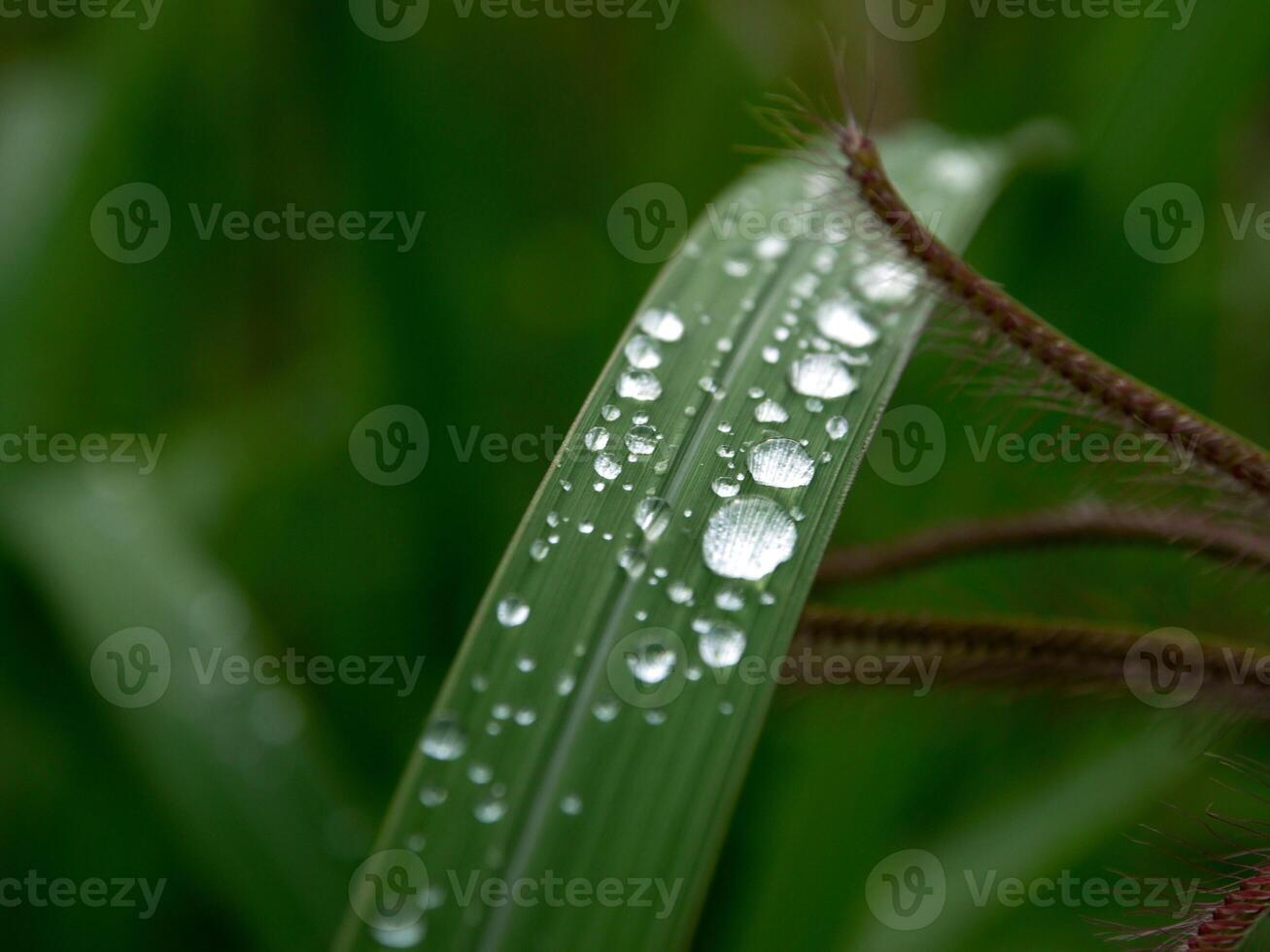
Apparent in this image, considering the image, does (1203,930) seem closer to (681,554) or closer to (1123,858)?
(681,554)

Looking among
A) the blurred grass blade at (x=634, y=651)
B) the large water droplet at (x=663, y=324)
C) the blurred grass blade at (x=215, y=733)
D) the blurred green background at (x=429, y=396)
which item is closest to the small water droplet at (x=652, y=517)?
the blurred grass blade at (x=634, y=651)

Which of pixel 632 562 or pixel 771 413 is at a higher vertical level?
Result: pixel 771 413

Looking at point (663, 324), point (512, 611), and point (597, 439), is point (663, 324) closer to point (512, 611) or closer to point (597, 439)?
point (597, 439)

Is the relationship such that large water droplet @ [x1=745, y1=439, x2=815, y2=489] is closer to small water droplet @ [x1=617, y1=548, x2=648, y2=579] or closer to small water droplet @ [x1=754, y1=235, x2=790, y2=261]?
small water droplet @ [x1=617, y1=548, x2=648, y2=579]

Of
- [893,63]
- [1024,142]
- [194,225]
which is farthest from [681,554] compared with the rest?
[893,63]

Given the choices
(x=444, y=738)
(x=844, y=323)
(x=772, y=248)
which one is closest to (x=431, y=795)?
(x=444, y=738)
